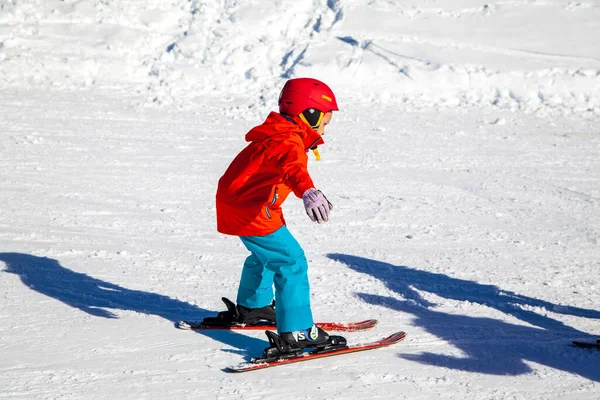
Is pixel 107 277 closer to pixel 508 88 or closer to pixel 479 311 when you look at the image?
pixel 479 311

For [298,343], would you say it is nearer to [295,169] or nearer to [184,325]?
[184,325]

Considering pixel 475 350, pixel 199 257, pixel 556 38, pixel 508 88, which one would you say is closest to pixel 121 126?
pixel 199 257

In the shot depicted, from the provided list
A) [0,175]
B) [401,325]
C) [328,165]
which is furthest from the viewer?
[328,165]

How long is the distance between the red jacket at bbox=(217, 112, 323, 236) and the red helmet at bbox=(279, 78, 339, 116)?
6 cm

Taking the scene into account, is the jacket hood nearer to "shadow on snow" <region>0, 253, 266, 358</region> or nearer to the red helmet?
the red helmet

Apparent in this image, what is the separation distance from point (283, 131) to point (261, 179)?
261 millimetres

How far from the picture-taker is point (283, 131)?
11.1 ft

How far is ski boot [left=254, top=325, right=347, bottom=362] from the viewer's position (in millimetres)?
3508

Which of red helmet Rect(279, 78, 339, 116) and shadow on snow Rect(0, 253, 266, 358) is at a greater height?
red helmet Rect(279, 78, 339, 116)

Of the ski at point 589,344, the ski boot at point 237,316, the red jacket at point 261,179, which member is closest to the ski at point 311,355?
the ski boot at point 237,316

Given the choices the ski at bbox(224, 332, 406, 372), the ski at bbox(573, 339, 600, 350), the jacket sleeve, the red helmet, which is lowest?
the ski at bbox(224, 332, 406, 372)

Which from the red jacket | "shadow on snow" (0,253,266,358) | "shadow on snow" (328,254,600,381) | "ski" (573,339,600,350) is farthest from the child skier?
"ski" (573,339,600,350)

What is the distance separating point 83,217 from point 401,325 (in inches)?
140

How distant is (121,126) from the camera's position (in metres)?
10.4
